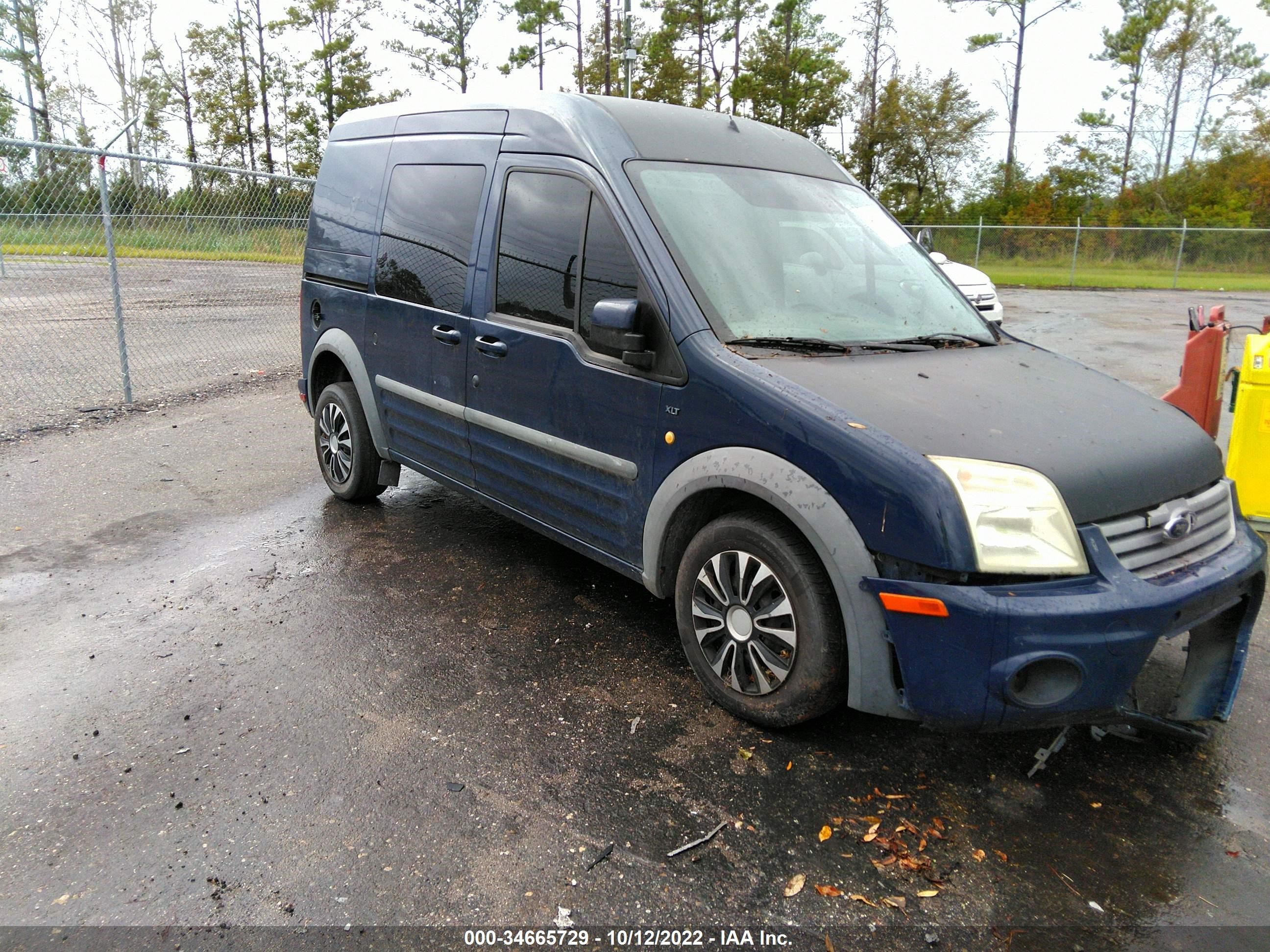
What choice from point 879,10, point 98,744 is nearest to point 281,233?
point 98,744

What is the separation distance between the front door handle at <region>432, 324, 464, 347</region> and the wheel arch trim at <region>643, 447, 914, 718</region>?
5.99ft

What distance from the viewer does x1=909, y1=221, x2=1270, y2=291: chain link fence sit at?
3022 cm

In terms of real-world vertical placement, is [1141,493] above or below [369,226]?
below

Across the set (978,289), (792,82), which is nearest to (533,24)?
(792,82)

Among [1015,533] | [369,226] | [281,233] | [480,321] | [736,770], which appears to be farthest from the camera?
[281,233]

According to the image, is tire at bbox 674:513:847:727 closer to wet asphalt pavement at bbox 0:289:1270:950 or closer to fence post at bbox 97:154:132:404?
wet asphalt pavement at bbox 0:289:1270:950

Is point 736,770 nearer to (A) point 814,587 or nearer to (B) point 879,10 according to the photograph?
(A) point 814,587

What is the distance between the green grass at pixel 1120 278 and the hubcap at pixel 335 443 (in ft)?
84.9

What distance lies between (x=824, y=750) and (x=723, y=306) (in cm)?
162

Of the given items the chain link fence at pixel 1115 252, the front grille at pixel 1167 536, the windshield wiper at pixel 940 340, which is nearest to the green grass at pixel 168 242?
the windshield wiper at pixel 940 340

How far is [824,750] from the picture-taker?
312 cm

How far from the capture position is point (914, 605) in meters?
2.62

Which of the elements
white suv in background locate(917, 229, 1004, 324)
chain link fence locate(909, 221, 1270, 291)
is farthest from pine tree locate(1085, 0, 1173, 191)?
white suv in background locate(917, 229, 1004, 324)

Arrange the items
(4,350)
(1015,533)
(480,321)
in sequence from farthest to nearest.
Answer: (4,350)
(480,321)
(1015,533)
